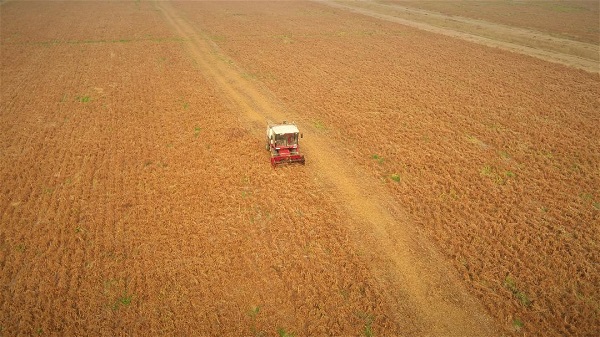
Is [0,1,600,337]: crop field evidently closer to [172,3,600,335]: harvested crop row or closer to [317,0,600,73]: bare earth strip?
[172,3,600,335]: harvested crop row

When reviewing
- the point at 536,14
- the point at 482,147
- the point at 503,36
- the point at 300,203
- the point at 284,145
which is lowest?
the point at 300,203

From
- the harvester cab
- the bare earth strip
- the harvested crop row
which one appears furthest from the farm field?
the harvester cab

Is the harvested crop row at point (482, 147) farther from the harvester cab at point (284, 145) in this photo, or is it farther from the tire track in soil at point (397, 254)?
the harvester cab at point (284, 145)

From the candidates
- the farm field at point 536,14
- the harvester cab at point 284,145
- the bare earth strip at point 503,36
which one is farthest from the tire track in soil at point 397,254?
the farm field at point 536,14

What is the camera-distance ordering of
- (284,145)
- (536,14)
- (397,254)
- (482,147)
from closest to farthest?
(397,254)
(284,145)
(482,147)
(536,14)

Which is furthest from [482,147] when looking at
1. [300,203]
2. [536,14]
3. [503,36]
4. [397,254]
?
[536,14]

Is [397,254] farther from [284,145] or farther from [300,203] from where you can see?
[284,145]

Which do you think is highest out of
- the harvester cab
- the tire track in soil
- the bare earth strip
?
the bare earth strip
